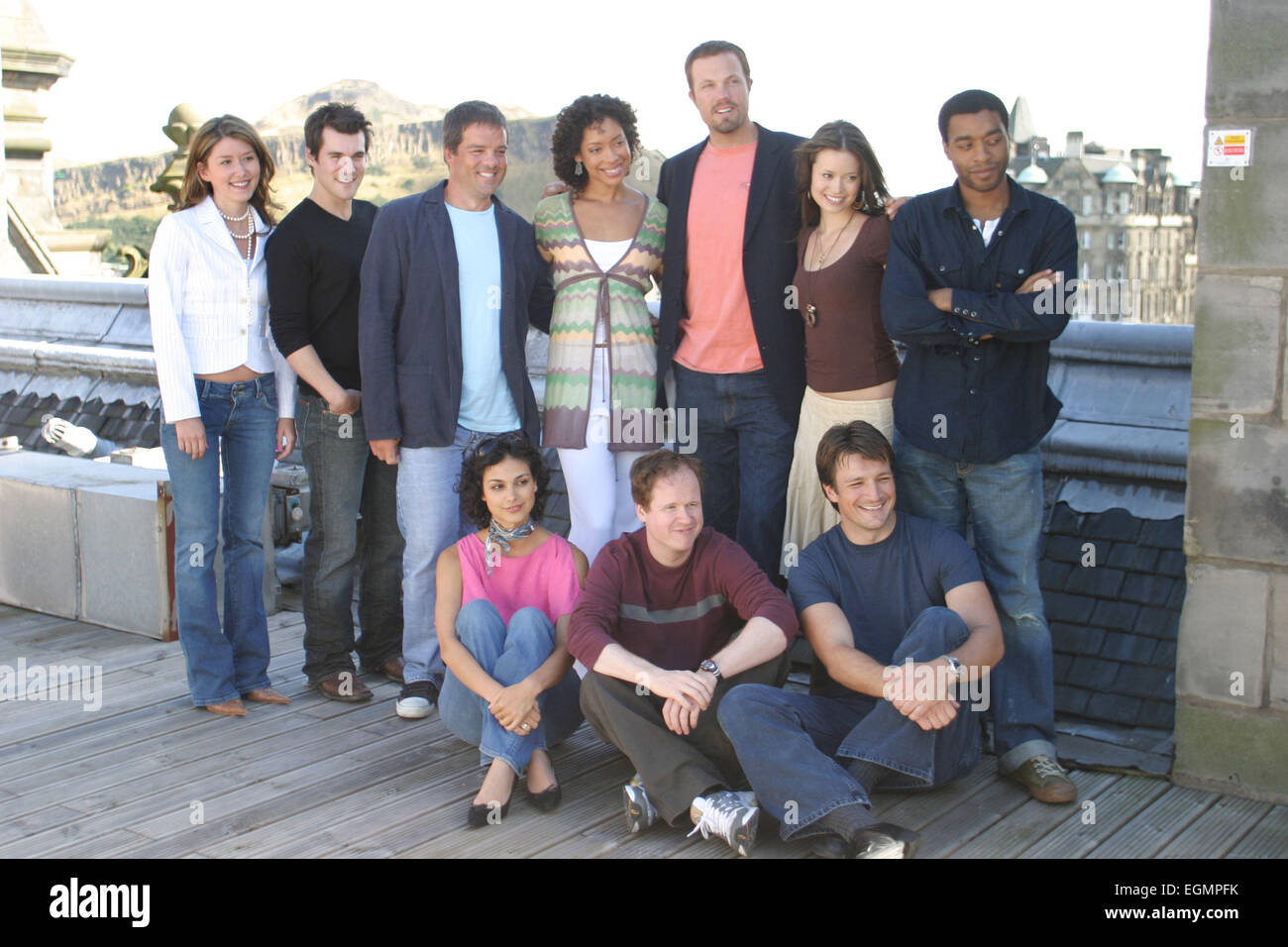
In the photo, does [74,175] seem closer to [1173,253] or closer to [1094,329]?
[1094,329]

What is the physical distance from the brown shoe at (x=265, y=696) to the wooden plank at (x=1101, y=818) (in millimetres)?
2558

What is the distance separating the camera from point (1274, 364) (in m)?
3.52

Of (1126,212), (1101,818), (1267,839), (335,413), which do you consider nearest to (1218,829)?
(1267,839)

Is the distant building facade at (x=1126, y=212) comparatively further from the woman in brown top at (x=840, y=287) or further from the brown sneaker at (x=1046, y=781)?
the brown sneaker at (x=1046, y=781)

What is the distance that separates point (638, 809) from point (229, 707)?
1.72 meters

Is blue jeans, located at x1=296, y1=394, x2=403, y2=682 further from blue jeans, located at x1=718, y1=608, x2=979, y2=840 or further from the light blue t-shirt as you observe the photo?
blue jeans, located at x1=718, y1=608, x2=979, y2=840

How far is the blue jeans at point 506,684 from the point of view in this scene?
145 inches

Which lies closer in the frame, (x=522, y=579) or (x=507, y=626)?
(x=507, y=626)

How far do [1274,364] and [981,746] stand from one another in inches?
56.8

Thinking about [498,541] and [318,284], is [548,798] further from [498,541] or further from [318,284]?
[318,284]

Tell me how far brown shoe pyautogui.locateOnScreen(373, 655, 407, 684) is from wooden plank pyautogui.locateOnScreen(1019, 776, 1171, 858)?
7.78ft

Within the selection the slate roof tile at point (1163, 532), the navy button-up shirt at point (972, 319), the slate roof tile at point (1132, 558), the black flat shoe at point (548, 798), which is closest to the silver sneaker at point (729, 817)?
the black flat shoe at point (548, 798)

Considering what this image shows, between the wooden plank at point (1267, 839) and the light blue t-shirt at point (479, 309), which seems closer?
the wooden plank at point (1267, 839)

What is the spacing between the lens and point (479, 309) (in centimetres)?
427
